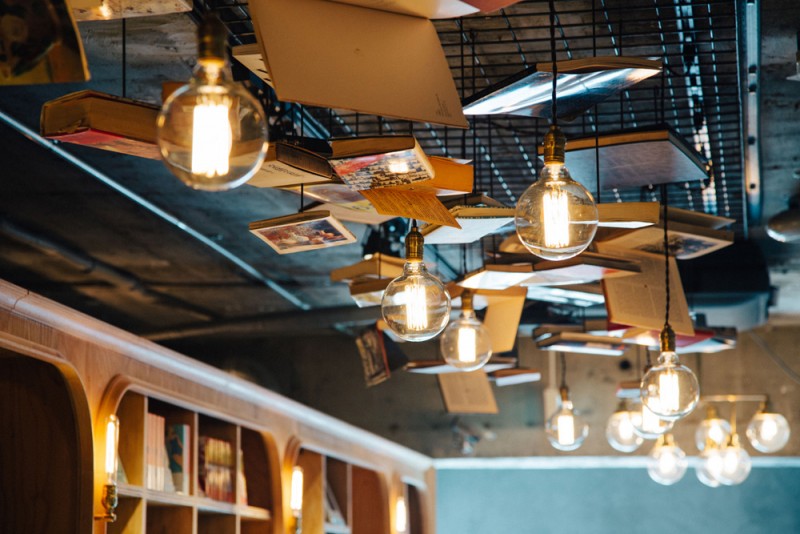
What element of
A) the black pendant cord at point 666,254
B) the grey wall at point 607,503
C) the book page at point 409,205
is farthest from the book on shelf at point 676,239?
the grey wall at point 607,503

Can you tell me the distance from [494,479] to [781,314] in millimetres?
4654

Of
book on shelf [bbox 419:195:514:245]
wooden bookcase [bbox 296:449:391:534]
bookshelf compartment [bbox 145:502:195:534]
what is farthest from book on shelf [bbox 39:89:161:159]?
wooden bookcase [bbox 296:449:391:534]

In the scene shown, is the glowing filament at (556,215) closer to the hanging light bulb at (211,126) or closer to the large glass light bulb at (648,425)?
the hanging light bulb at (211,126)

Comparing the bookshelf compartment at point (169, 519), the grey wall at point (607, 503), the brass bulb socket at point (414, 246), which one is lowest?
the grey wall at point (607, 503)

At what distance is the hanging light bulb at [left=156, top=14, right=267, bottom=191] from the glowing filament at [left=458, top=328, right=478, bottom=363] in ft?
7.84

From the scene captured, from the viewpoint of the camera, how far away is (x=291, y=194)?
6.26m

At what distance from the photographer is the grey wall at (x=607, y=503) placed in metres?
11.4

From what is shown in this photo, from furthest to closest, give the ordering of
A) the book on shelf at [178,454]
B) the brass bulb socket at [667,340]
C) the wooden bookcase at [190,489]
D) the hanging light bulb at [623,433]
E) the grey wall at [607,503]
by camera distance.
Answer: the grey wall at [607,503], the hanging light bulb at [623,433], the book on shelf at [178,454], the wooden bookcase at [190,489], the brass bulb socket at [667,340]

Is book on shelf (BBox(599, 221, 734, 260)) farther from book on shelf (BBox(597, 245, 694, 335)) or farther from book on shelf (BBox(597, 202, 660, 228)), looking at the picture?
book on shelf (BBox(597, 202, 660, 228))

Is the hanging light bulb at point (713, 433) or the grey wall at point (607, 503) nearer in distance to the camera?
the hanging light bulb at point (713, 433)

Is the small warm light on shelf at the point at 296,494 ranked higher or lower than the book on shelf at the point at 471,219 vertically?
lower

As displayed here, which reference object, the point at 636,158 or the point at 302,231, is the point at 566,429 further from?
→ the point at 302,231

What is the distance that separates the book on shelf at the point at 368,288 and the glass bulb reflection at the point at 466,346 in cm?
48

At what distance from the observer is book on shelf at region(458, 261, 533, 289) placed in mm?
4102
